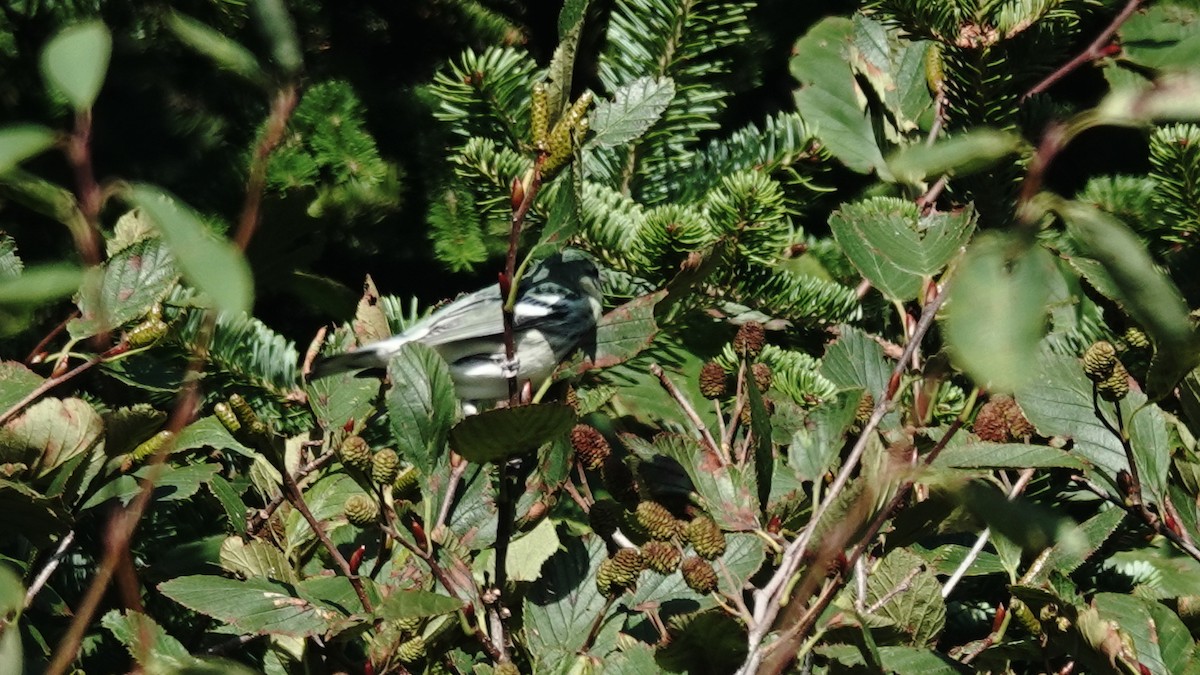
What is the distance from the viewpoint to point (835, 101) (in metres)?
1.77

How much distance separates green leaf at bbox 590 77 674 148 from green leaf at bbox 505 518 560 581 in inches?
13.8

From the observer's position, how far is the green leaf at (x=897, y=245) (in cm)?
89

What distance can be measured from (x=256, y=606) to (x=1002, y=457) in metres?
0.58

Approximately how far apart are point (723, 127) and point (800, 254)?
1.50 feet

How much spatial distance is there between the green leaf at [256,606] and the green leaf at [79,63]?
1.50 ft

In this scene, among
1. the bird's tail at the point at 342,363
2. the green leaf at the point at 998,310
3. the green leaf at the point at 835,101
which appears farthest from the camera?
the green leaf at the point at 835,101

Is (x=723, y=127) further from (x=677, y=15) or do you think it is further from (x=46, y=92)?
(x=46, y=92)

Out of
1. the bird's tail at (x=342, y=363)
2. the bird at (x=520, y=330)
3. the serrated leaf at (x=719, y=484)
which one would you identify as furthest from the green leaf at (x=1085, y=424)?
the bird at (x=520, y=330)

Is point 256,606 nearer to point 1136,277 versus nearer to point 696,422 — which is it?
point 696,422

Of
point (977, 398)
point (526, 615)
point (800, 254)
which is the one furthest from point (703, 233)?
point (526, 615)

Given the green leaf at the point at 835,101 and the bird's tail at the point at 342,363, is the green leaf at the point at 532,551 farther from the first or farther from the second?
the green leaf at the point at 835,101

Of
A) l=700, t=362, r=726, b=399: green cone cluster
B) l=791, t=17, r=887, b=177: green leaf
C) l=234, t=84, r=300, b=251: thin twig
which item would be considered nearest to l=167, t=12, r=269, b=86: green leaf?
l=234, t=84, r=300, b=251: thin twig

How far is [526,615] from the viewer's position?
1.04 metres

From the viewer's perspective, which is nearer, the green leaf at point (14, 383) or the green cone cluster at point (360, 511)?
the green cone cluster at point (360, 511)
